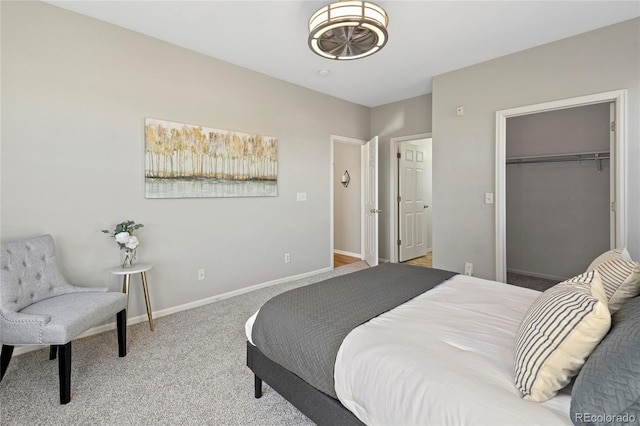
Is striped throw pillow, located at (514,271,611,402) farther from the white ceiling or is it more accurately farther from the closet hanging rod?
the closet hanging rod

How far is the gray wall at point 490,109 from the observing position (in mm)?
2607

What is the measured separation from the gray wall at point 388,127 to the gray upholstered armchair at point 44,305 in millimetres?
3955

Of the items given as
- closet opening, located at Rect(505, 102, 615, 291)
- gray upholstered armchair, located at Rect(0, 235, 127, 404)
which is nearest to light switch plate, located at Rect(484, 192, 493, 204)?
closet opening, located at Rect(505, 102, 615, 291)

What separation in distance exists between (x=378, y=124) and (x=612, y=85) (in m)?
3.02

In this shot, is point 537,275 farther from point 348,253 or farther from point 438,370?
point 438,370

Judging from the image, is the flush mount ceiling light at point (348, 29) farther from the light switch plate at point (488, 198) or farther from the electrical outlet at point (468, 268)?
the electrical outlet at point (468, 268)

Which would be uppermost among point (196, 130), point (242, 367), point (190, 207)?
point (196, 130)

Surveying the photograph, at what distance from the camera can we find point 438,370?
1018mm

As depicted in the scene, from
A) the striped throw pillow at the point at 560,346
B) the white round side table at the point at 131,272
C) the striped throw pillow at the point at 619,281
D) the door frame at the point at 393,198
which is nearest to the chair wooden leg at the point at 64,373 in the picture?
the white round side table at the point at 131,272

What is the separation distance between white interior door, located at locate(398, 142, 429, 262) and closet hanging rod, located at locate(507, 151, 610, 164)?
151cm

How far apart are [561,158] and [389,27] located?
305 cm

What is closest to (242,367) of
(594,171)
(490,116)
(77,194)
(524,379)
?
(524,379)

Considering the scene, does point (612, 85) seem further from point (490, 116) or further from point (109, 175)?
point (109, 175)

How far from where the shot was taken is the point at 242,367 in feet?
6.83
